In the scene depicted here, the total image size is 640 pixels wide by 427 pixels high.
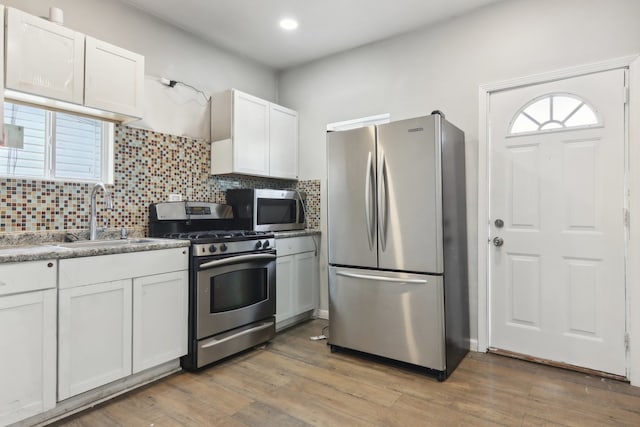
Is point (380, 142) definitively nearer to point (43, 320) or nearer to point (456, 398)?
point (456, 398)

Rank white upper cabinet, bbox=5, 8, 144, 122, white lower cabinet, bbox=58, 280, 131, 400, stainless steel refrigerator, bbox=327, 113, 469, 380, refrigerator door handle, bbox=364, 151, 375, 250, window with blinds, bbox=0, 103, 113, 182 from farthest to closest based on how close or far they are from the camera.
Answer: refrigerator door handle, bbox=364, 151, 375, 250
stainless steel refrigerator, bbox=327, 113, 469, 380
window with blinds, bbox=0, 103, 113, 182
white upper cabinet, bbox=5, 8, 144, 122
white lower cabinet, bbox=58, 280, 131, 400

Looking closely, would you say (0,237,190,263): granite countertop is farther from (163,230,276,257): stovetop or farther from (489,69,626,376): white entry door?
(489,69,626,376): white entry door

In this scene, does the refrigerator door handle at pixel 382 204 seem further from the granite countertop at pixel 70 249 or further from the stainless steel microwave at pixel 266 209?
the granite countertop at pixel 70 249

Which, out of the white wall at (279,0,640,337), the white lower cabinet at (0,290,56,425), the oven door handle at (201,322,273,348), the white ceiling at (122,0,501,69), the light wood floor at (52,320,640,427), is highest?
the white ceiling at (122,0,501,69)

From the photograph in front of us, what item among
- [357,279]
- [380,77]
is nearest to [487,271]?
[357,279]

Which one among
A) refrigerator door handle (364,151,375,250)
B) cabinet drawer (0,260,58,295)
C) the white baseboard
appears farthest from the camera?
the white baseboard

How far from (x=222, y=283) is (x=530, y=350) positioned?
7.76ft

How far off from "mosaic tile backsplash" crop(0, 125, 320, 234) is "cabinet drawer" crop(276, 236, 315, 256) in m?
0.30

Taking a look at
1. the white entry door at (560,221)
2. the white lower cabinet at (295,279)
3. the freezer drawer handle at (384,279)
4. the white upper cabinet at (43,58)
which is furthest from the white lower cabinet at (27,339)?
the white entry door at (560,221)

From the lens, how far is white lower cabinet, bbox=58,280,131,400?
73.9 inches

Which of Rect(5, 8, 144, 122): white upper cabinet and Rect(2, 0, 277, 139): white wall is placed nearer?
Rect(5, 8, 144, 122): white upper cabinet

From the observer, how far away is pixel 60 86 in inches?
84.6

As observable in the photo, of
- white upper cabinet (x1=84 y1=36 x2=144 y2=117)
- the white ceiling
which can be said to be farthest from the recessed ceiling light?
white upper cabinet (x1=84 y1=36 x2=144 y2=117)

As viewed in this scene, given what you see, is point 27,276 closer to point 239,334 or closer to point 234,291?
point 234,291
